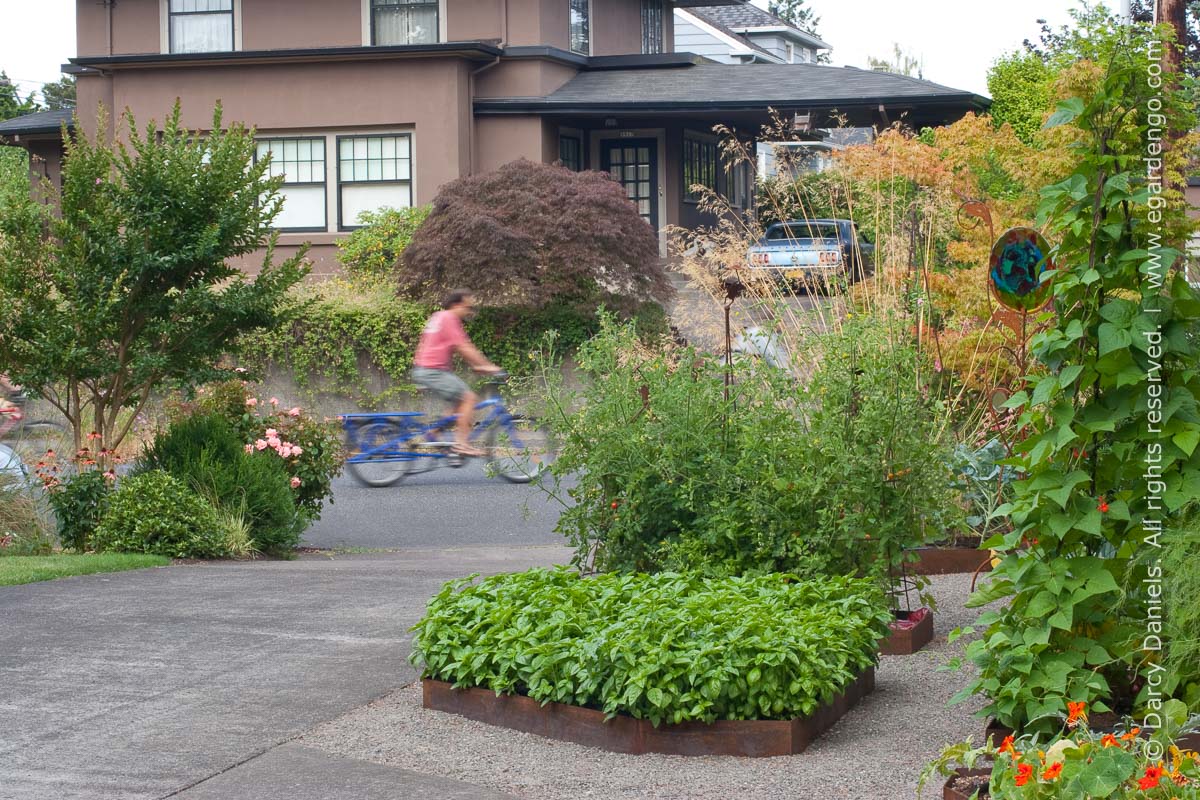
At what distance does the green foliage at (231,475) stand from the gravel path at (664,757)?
550 centimetres

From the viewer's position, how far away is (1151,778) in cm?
367

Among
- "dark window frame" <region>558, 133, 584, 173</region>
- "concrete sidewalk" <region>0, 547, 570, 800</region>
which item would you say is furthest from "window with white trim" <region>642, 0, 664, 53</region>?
"concrete sidewalk" <region>0, 547, 570, 800</region>

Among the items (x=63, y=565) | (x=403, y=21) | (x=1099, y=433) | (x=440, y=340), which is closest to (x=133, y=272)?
(x=63, y=565)

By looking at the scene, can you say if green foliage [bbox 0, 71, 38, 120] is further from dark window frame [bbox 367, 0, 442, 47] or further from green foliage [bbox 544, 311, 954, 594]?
green foliage [bbox 544, 311, 954, 594]

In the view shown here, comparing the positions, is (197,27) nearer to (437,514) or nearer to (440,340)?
(440,340)

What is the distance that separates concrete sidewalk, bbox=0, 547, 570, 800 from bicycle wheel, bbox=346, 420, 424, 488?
6011mm

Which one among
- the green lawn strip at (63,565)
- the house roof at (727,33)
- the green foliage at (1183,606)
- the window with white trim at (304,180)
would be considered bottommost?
the green lawn strip at (63,565)

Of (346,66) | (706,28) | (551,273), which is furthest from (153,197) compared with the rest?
(706,28)

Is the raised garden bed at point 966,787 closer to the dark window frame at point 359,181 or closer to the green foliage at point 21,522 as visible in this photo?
the green foliage at point 21,522

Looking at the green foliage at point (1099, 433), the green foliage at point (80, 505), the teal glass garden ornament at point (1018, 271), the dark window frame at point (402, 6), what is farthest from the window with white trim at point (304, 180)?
the green foliage at point (1099, 433)

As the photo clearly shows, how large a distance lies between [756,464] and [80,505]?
6504 millimetres

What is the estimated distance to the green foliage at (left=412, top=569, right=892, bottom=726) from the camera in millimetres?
4980

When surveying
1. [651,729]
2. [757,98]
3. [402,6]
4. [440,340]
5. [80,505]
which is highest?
[402,6]

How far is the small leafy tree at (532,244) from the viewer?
68.2 feet
